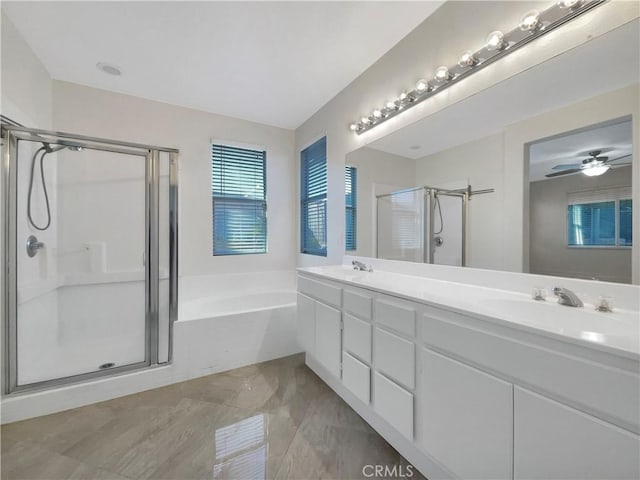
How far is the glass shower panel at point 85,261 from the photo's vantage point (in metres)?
1.95

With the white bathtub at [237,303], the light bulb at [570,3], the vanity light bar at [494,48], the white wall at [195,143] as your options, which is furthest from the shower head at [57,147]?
the light bulb at [570,3]

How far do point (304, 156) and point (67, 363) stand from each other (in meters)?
2.93

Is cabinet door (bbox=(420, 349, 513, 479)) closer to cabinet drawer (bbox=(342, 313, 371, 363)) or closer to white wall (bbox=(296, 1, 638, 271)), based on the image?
cabinet drawer (bbox=(342, 313, 371, 363))

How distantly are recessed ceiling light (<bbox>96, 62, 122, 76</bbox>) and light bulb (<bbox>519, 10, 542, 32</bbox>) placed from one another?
2.84m

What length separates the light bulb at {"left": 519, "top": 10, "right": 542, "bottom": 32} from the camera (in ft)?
3.88

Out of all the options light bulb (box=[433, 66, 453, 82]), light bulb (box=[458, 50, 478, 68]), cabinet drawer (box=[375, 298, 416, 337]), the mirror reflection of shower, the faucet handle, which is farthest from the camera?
the mirror reflection of shower

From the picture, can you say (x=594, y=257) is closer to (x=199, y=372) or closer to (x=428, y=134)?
(x=428, y=134)

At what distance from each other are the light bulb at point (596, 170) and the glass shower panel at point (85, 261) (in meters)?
2.77

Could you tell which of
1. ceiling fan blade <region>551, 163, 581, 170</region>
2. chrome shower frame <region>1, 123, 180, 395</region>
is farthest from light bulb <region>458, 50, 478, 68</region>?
chrome shower frame <region>1, 123, 180, 395</region>

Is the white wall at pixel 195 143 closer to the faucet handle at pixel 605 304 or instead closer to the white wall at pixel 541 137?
the white wall at pixel 541 137

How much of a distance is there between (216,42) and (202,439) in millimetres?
2606

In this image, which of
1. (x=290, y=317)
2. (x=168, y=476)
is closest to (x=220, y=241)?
(x=290, y=317)

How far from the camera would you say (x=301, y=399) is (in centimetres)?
190

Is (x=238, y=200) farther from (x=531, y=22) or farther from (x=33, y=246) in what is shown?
(x=531, y=22)
